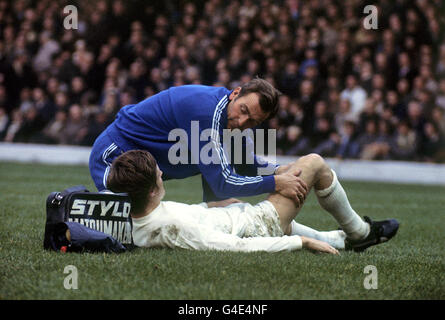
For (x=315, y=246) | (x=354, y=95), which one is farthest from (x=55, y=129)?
(x=315, y=246)

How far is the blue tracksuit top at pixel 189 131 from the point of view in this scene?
14.1ft

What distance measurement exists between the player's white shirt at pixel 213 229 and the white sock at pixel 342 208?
18.8 inches

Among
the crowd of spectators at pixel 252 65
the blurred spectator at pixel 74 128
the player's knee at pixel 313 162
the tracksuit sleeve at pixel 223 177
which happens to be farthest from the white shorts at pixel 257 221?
the blurred spectator at pixel 74 128

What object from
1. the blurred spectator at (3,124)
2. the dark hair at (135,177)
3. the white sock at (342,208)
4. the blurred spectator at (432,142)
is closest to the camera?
the dark hair at (135,177)

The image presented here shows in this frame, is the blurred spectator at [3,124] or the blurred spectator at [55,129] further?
the blurred spectator at [3,124]

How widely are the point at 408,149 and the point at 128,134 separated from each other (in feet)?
28.2

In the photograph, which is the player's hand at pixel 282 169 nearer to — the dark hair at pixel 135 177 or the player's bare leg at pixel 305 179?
the player's bare leg at pixel 305 179

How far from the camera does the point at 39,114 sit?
561 inches

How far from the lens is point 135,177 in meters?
3.94

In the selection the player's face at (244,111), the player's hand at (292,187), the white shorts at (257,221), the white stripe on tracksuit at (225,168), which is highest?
the player's face at (244,111)

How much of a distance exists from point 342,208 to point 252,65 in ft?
30.5

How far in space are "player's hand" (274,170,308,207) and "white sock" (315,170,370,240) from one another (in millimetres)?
297

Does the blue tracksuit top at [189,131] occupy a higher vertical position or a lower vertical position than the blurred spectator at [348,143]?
higher
